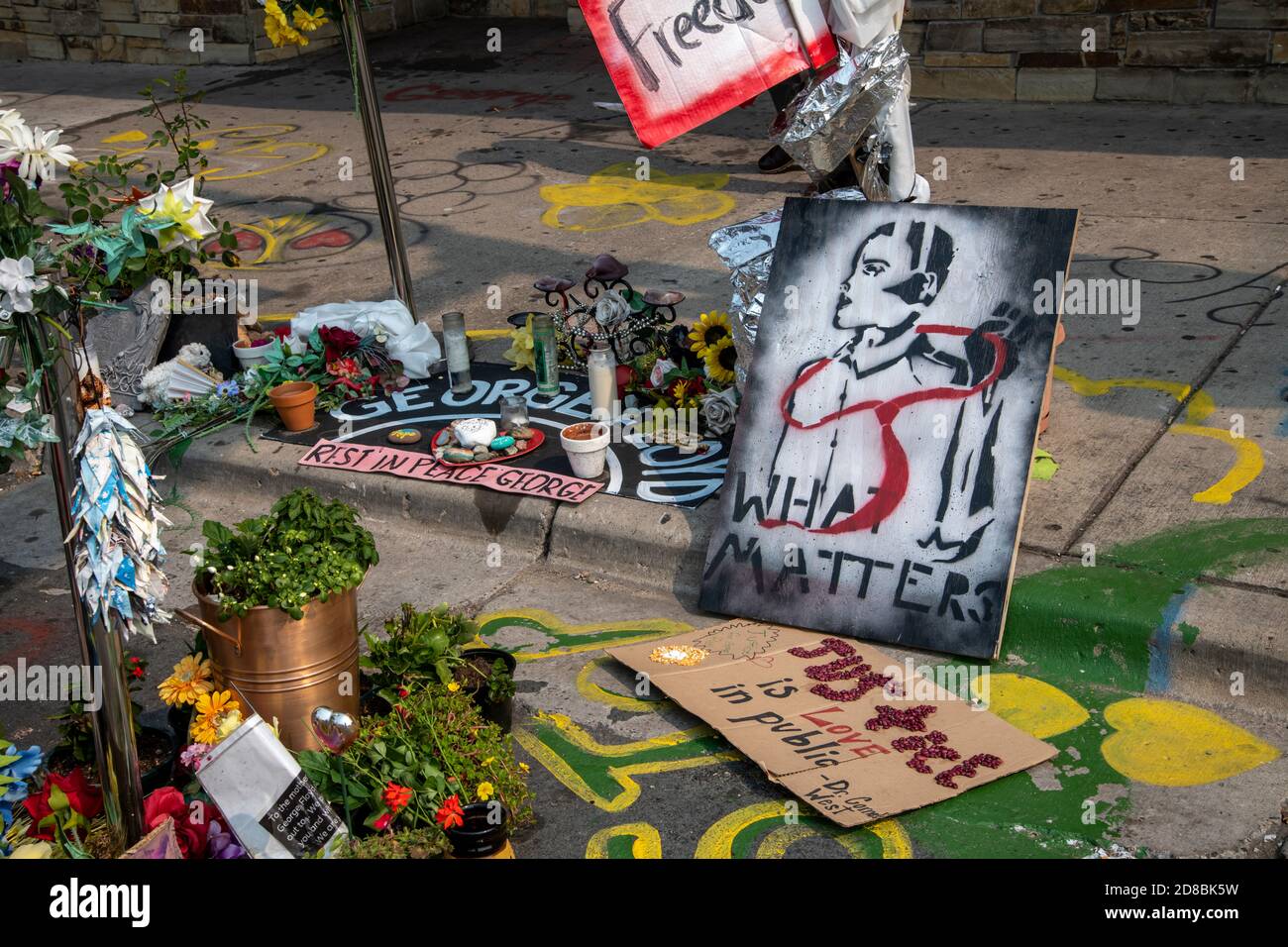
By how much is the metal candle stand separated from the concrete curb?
0.98 meters

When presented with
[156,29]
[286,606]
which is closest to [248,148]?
[156,29]

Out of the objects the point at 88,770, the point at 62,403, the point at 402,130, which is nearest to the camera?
the point at 62,403

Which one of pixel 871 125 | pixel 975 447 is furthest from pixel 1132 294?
pixel 975 447

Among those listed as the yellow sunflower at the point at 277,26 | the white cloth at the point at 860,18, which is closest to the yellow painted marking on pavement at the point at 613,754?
the white cloth at the point at 860,18

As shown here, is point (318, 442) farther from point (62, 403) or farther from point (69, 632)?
point (62, 403)

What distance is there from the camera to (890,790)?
355 centimetres

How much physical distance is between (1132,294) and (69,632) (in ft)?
16.3

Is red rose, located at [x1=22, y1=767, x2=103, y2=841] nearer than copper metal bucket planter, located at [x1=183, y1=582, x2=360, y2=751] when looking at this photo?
Yes

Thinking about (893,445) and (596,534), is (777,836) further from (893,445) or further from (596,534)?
(596,534)

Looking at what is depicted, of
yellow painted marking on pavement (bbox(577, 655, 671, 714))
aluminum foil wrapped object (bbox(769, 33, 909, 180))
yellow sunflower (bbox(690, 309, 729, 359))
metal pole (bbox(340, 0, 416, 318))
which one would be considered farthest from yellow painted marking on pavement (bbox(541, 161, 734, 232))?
yellow painted marking on pavement (bbox(577, 655, 671, 714))

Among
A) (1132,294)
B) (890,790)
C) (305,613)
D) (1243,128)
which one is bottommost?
(890,790)

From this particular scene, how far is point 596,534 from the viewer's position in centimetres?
494

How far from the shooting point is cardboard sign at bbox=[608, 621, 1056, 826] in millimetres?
3576

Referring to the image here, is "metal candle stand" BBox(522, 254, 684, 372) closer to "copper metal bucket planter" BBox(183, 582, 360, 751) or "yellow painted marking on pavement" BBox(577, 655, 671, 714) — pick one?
"yellow painted marking on pavement" BBox(577, 655, 671, 714)
